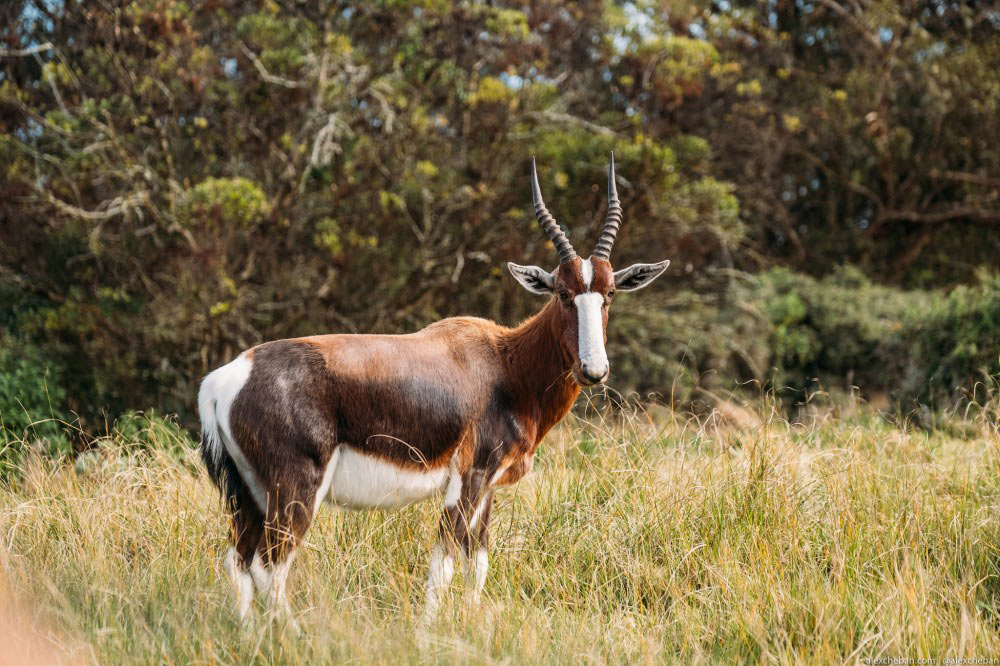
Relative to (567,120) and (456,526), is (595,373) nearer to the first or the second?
(456,526)

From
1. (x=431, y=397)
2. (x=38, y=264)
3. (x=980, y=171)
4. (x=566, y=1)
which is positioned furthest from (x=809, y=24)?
(x=431, y=397)

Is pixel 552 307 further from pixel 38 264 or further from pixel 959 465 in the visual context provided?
pixel 38 264

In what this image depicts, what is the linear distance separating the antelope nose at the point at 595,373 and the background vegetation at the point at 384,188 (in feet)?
12.6

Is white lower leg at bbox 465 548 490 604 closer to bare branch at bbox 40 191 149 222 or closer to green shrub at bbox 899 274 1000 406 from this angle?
green shrub at bbox 899 274 1000 406

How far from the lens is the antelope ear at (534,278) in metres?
5.21

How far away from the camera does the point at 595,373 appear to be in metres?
4.57

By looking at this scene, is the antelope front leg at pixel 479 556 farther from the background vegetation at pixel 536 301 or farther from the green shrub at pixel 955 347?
the green shrub at pixel 955 347

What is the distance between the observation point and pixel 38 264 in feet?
36.2

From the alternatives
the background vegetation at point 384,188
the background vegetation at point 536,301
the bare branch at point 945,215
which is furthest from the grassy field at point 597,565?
the bare branch at point 945,215

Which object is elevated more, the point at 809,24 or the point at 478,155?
the point at 809,24

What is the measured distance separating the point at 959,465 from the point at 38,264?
991 centimetres

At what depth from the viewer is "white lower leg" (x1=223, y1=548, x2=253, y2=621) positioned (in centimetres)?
430

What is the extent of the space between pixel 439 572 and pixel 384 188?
754 centimetres

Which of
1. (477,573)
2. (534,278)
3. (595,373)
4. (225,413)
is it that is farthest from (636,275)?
(225,413)
